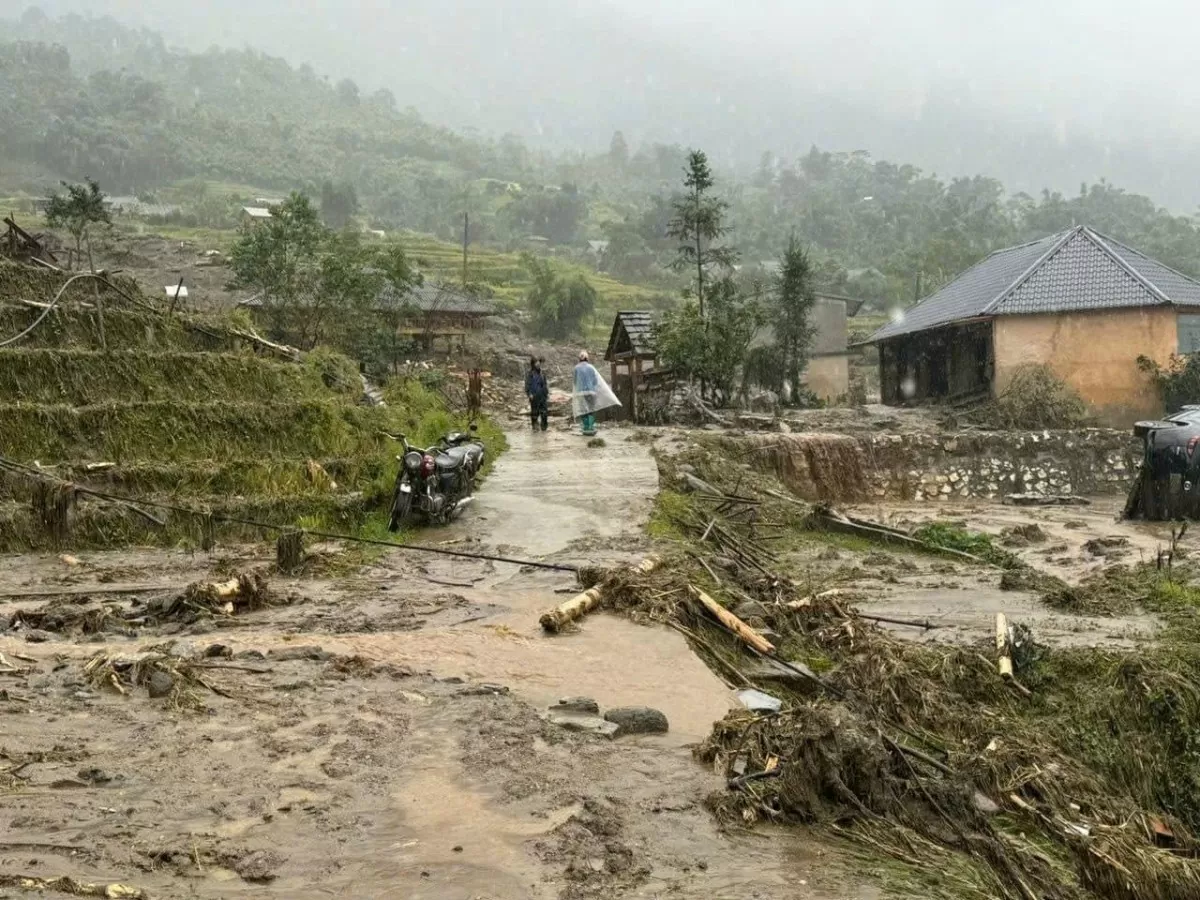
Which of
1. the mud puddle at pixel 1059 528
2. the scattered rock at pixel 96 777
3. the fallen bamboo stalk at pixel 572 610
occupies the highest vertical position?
the scattered rock at pixel 96 777

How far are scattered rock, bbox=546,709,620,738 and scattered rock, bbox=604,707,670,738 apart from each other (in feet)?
0.14

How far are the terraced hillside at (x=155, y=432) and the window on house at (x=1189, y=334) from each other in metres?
20.7

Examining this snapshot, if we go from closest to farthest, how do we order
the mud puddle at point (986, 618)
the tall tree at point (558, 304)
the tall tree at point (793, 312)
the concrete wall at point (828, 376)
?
the mud puddle at point (986, 618), the tall tree at point (793, 312), the concrete wall at point (828, 376), the tall tree at point (558, 304)

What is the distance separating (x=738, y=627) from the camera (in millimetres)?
8578

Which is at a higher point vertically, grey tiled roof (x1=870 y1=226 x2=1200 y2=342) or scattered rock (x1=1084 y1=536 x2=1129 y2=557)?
grey tiled roof (x1=870 y1=226 x2=1200 y2=342)

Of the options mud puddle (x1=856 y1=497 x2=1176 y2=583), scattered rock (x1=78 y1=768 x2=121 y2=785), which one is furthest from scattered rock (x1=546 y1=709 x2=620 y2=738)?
mud puddle (x1=856 y1=497 x2=1176 y2=583)

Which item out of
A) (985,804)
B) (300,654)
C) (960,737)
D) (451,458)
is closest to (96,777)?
(300,654)

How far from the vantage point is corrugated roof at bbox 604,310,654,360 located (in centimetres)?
2905

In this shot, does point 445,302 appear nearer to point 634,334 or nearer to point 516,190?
point 634,334

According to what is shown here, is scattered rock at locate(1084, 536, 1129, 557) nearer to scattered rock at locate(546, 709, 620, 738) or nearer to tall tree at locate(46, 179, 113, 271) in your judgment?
scattered rock at locate(546, 709, 620, 738)

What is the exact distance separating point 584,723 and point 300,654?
222cm

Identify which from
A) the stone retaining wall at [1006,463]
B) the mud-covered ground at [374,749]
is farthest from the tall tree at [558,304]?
the mud-covered ground at [374,749]

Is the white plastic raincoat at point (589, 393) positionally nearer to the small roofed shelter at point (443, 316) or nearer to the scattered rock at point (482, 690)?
the scattered rock at point (482, 690)

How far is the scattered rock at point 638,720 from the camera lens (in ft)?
19.2
